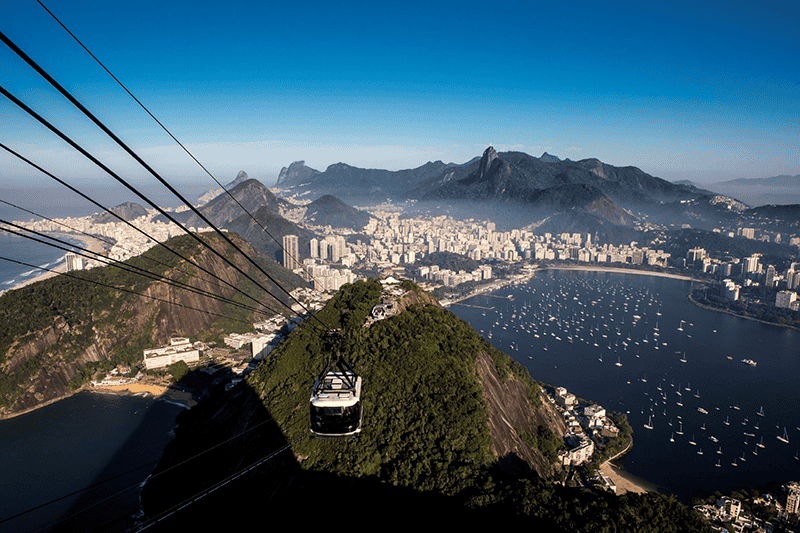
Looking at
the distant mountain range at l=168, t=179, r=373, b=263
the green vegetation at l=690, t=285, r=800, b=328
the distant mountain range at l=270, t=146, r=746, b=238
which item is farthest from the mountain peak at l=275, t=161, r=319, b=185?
the green vegetation at l=690, t=285, r=800, b=328

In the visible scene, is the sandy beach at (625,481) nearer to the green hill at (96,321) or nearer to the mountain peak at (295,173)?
the green hill at (96,321)

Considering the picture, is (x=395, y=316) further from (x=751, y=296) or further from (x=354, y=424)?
(x=751, y=296)

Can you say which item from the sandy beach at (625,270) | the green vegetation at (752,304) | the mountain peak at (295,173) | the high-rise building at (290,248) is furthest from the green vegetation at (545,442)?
the mountain peak at (295,173)

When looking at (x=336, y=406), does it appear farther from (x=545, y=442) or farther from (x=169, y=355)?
(x=169, y=355)

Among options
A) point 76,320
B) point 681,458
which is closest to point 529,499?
point 681,458

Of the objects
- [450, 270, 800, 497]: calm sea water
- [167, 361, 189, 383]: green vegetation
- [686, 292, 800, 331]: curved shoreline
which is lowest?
[450, 270, 800, 497]: calm sea water

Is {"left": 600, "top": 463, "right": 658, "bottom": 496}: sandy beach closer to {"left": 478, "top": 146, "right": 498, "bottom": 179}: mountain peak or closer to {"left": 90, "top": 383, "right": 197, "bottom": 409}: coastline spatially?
{"left": 90, "top": 383, "right": 197, "bottom": 409}: coastline
